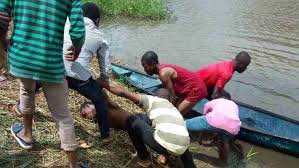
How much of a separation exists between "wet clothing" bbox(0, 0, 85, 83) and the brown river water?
3.44 meters

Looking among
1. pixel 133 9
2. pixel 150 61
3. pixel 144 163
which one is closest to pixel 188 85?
pixel 150 61

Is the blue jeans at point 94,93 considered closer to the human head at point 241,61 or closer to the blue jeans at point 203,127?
the blue jeans at point 203,127

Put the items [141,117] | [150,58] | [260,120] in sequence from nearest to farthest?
[141,117] → [150,58] → [260,120]

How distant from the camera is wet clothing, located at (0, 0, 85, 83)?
10.7 ft

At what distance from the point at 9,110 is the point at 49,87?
158 centimetres

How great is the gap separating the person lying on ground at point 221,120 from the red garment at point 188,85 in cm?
65

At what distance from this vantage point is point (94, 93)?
4.36 m

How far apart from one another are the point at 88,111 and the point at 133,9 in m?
10.7

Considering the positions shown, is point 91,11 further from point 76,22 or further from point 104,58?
point 76,22

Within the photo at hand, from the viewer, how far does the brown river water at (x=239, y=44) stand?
8625 mm

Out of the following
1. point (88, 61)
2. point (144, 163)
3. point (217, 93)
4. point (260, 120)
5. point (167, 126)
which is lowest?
point (260, 120)

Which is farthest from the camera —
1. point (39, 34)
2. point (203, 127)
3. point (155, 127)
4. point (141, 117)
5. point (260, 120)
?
point (260, 120)

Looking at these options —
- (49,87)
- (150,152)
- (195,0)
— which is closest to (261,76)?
(150,152)

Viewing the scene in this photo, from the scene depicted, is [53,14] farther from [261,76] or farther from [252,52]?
[252,52]
